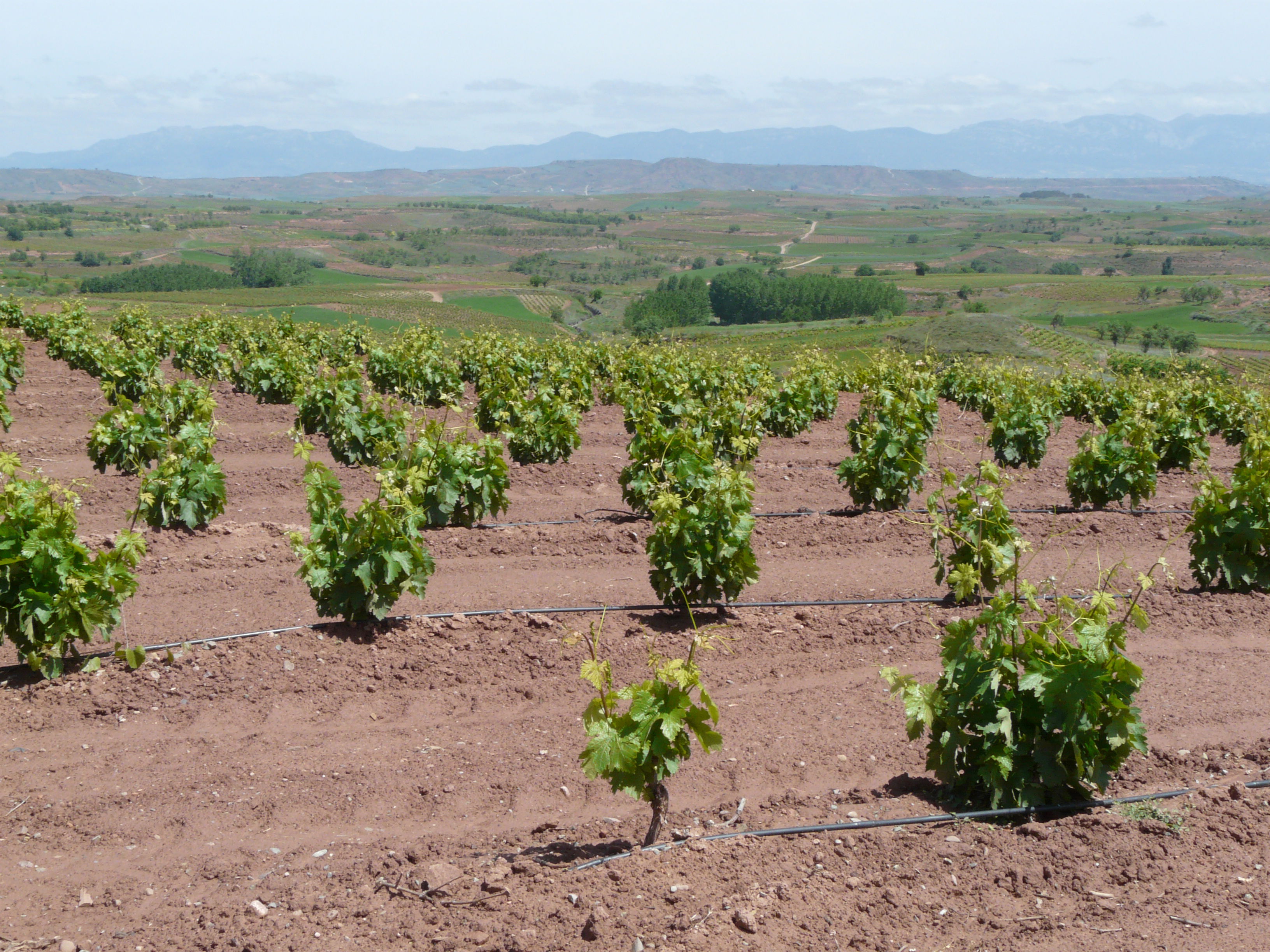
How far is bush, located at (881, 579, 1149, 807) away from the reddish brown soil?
0.79ft

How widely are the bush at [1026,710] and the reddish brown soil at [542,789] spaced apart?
0.24m

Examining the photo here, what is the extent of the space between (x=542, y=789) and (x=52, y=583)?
371 centimetres

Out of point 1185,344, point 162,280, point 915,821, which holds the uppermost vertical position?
point 162,280

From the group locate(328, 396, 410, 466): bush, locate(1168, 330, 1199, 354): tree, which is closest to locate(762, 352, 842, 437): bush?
locate(328, 396, 410, 466): bush

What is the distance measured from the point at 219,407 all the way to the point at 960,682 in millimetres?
16902

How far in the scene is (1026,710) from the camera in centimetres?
487

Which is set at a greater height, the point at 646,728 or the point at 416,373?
the point at 416,373

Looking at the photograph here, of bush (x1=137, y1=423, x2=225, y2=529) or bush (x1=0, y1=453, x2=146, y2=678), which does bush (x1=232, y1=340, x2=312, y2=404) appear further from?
bush (x1=0, y1=453, x2=146, y2=678)

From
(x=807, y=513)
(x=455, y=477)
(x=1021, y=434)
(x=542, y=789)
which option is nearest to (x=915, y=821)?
(x=542, y=789)

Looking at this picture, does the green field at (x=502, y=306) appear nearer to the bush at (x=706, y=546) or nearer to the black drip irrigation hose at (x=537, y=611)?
the black drip irrigation hose at (x=537, y=611)

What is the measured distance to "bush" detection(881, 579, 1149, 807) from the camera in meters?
4.66

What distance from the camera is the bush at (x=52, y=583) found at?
6.38 meters

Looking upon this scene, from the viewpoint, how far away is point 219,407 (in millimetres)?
18453

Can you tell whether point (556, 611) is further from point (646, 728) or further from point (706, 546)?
point (646, 728)
